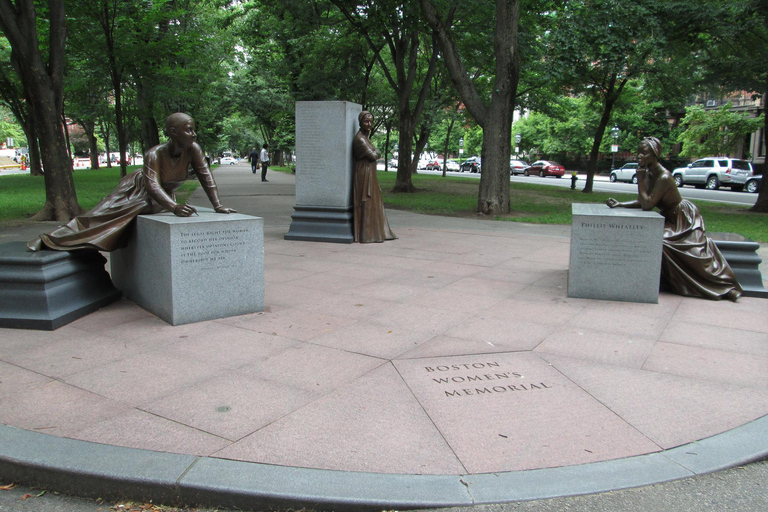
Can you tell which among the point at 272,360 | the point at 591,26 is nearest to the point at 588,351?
the point at 272,360

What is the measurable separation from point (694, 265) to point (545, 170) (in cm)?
4790

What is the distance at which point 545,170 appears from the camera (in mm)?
53000

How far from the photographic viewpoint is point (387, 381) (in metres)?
4.27

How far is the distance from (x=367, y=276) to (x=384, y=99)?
28.2 m

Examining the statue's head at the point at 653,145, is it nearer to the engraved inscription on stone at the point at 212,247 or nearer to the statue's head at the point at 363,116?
the engraved inscription on stone at the point at 212,247

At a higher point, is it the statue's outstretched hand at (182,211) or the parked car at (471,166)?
the parked car at (471,166)

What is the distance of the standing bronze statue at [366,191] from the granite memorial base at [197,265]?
4.90 metres

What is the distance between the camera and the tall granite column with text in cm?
1074

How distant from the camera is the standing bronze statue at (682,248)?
6988 mm

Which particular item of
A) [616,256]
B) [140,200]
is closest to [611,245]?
[616,256]

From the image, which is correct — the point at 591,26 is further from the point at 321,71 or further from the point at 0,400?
the point at 0,400

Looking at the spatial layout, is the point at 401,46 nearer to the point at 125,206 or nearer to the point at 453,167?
the point at 125,206

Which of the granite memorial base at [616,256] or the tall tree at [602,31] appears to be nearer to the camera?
the granite memorial base at [616,256]

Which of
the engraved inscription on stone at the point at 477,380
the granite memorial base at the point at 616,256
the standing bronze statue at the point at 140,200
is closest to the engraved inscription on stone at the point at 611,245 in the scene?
the granite memorial base at the point at 616,256
